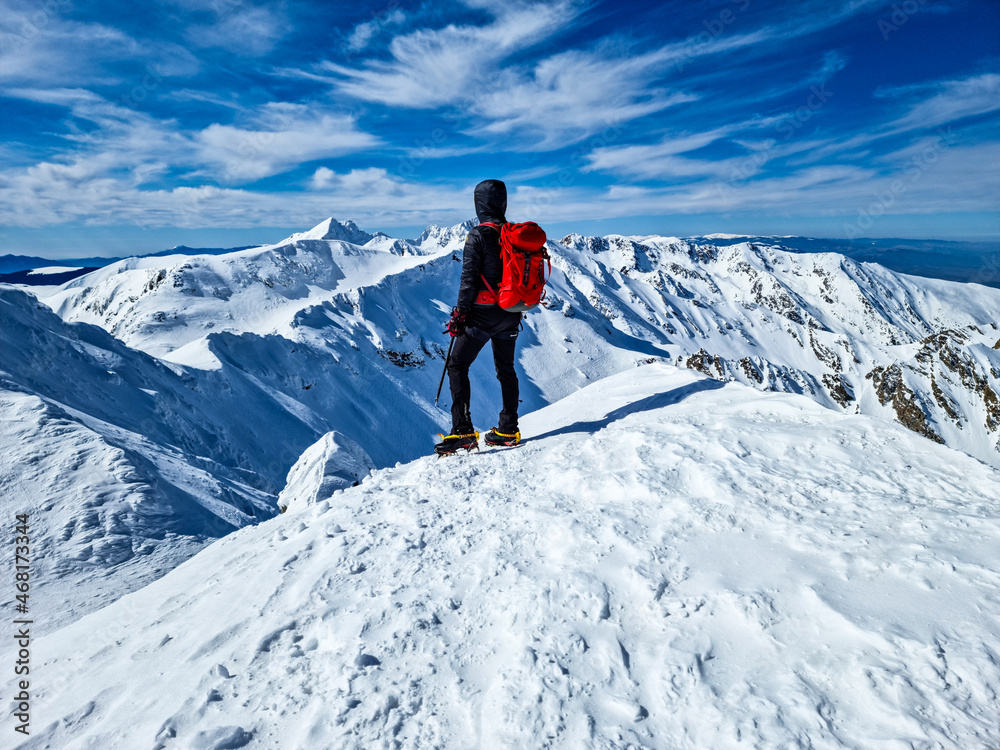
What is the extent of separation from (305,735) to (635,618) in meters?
2.09

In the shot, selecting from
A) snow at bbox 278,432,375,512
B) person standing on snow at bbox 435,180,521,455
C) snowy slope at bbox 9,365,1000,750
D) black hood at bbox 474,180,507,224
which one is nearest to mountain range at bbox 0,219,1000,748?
snowy slope at bbox 9,365,1000,750

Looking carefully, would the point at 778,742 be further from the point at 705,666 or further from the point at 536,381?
the point at 536,381

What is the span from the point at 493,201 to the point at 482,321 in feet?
5.45

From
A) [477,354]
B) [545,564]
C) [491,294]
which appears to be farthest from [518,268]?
[545,564]

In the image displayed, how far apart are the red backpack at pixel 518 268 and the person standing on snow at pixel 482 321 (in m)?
0.07

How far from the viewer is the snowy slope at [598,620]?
2.48 meters

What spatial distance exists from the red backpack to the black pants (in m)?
0.26

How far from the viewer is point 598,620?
10.4ft

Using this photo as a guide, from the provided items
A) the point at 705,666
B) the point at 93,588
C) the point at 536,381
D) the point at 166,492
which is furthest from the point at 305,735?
the point at 536,381

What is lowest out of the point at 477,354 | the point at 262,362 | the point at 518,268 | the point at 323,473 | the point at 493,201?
the point at 323,473

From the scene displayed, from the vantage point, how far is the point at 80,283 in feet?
254

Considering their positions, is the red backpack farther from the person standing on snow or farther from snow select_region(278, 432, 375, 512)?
snow select_region(278, 432, 375, 512)

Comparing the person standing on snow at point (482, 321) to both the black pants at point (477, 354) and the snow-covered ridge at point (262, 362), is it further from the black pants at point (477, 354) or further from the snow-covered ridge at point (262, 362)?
the snow-covered ridge at point (262, 362)

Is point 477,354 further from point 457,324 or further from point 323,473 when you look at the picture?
point 323,473
